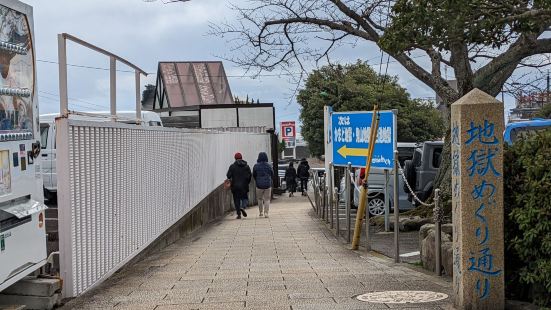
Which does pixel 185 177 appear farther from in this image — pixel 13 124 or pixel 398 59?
pixel 13 124

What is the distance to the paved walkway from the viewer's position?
673 cm

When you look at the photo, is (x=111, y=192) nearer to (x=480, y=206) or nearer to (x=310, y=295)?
(x=310, y=295)

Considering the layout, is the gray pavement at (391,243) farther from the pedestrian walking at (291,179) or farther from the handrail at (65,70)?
the pedestrian walking at (291,179)

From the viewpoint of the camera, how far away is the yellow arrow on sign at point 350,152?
14000 mm

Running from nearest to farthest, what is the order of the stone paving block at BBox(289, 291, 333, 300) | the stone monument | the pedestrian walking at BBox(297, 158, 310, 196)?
1. the stone monument
2. the stone paving block at BBox(289, 291, 333, 300)
3. the pedestrian walking at BBox(297, 158, 310, 196)

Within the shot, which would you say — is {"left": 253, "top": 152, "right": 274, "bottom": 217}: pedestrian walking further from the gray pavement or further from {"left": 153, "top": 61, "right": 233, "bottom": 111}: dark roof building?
{"left": 153, "top": 61, "right": 233, "bottom": 111}: dark roof building

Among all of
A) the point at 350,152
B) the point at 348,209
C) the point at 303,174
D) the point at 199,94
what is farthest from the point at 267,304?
the point at 199,94

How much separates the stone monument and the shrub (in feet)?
0.57

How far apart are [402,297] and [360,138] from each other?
757 centimetres

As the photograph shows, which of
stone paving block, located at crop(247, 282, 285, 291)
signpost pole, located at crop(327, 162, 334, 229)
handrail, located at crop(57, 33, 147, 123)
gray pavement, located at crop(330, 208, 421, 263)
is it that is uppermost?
handrail, located at crop(57, 33, 147, 123)

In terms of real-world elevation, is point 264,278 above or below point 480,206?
below

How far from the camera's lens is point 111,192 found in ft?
27.0

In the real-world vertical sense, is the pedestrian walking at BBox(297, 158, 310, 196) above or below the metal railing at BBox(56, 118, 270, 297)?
below

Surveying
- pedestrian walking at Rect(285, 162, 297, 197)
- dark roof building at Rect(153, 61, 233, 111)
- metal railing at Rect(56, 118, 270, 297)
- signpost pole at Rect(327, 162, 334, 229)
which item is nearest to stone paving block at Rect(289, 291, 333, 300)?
metal railing at Rect(56, 118, 270, 297)
